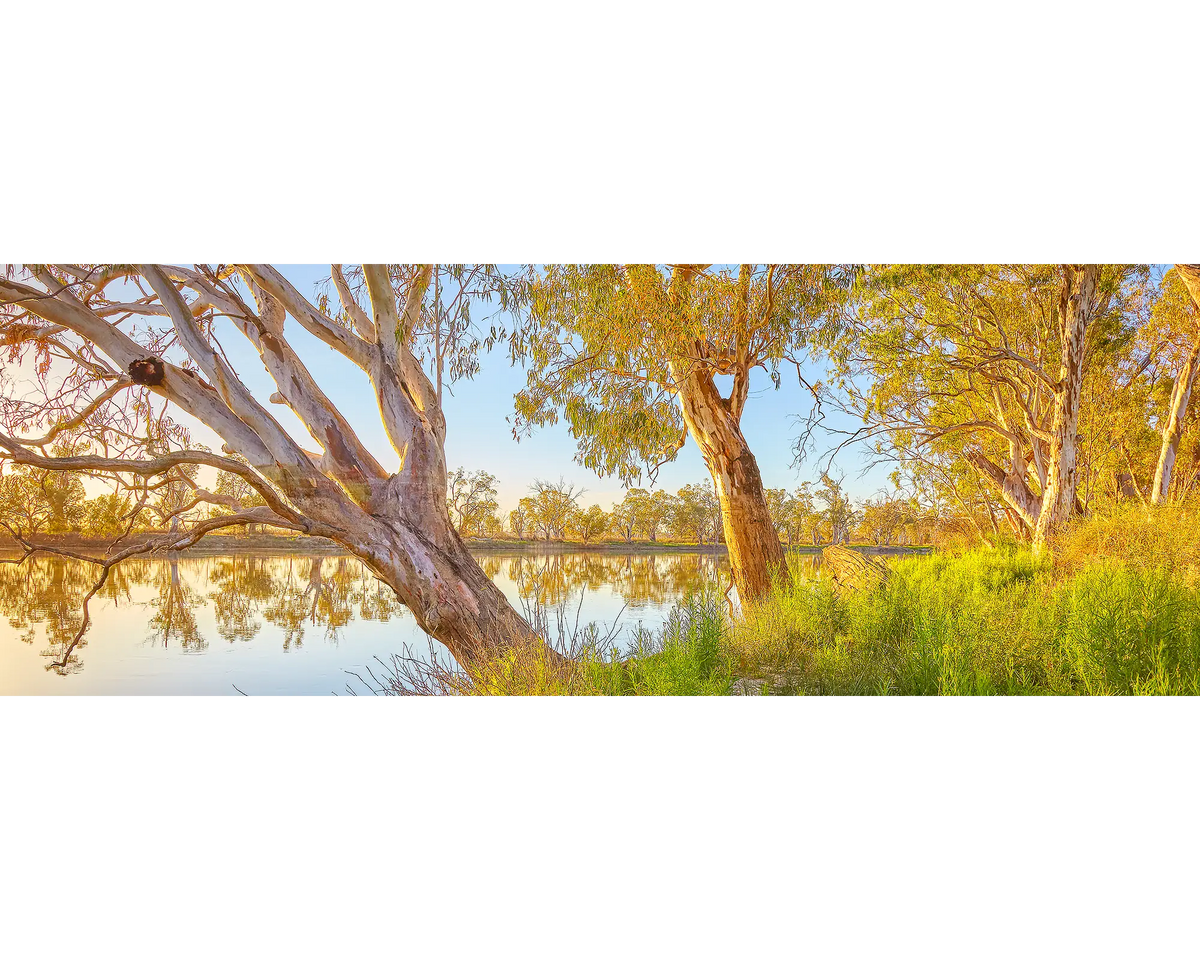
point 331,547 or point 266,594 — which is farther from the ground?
point 331,547

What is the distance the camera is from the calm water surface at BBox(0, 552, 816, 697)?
9.13 feet

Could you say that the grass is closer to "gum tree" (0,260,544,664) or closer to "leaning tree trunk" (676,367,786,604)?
"gum tree" (0,260,544,664)

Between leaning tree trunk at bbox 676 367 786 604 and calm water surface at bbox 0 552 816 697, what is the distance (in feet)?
2.09

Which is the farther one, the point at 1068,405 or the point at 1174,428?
the point at 1174,428

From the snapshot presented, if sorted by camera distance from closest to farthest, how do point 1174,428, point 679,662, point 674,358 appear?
point 679,662, point 674,358, point 1174,428

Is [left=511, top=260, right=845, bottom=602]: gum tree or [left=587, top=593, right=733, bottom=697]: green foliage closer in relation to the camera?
[left=587, top=593, right=733, bottom=697]: green foliage

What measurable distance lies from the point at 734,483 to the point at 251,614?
3026 mm

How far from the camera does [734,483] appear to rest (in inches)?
171

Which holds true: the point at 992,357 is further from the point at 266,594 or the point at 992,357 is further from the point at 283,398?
the point at 266,594

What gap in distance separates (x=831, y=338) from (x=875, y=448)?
1.17 metres

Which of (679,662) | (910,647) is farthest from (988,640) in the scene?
(679,662)

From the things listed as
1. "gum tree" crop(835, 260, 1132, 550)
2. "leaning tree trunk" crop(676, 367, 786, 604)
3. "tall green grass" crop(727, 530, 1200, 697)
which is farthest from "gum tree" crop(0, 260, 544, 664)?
"gum tree" crop(835, 260, 1132, 550)
